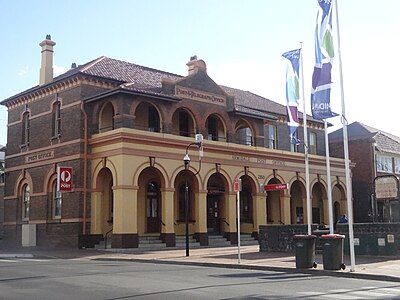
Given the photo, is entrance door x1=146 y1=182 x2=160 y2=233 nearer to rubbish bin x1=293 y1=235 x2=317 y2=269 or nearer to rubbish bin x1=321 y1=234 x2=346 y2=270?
rubbish bin x1=293 y1=235 x2=317 y2=269

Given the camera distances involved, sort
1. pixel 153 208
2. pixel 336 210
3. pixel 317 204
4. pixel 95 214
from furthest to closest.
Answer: pixel 336 210 < pixel 317 204 < pixel 153 208 < pixel 95 214

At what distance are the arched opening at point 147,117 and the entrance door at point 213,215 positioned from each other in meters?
5.75

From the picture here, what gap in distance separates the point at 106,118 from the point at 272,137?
13709 millimetres

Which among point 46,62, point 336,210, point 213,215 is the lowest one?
point 213,215

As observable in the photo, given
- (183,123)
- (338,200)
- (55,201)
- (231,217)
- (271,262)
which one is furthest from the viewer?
(338,200)

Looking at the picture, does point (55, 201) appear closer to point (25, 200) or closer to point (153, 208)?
point (25, 200)

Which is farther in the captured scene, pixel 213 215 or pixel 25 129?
pixel 25 129

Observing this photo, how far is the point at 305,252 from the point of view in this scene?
18.4m

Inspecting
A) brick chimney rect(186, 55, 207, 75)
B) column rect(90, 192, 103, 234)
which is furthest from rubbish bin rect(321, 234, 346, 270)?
brick chimney rect(186, 55, 207, 75)

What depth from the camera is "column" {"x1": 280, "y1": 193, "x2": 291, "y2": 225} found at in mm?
37750

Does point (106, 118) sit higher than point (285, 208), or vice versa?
point (106, 118)

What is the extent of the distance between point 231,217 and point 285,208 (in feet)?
17.2

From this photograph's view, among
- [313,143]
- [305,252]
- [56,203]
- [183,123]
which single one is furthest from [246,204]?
[305,252]

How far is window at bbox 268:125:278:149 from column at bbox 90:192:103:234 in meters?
14.7
